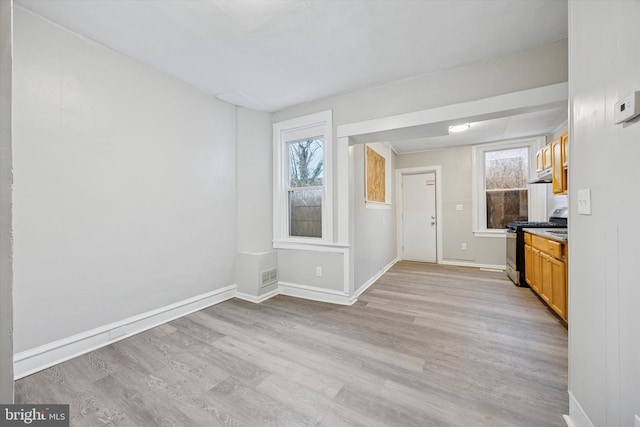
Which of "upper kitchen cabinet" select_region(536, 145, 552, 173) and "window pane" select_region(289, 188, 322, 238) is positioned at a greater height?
"upper kitchen cabinet" select_region(536, 145, 552, 173)

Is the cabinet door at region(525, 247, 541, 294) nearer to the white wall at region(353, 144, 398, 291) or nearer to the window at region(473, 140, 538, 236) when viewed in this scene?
the window at region(473, 140, 538, 236)

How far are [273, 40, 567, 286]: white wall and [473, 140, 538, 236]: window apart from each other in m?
3.03

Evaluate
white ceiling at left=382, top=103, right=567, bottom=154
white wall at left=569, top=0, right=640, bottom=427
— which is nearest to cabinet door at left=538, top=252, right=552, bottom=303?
white ceiling at left=382, top=103, right=567, bottom=154

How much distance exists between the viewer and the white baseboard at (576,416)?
1.19 meters

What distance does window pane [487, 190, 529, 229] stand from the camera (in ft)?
15.4

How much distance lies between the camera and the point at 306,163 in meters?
3.47

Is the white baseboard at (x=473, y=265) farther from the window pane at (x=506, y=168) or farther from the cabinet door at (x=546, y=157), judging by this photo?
the cabinet door at (x=546, y=157)

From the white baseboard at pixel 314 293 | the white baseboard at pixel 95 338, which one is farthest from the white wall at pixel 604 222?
the white baseboard at pixel 95 338

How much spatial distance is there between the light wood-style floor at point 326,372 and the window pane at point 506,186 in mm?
2580

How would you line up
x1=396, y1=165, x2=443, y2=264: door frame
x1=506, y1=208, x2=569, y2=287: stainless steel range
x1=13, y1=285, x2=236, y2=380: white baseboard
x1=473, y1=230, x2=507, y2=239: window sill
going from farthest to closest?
x1=396, y1=165, x2=443, y2=264: door frame, x1=473, y1=230, x2=507, y2=239: window sill, x1=506, y1=208, x2=569, y2=287: stainless steel range, x1=13, y1=285, x2=236, y2=380: white baseboard

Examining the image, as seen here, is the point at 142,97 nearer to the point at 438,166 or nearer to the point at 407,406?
the point at 407,406

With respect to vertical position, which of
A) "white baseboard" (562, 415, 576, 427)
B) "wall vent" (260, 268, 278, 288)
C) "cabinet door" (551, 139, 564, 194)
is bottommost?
"white baseboard" (562, 415, 576, 427)

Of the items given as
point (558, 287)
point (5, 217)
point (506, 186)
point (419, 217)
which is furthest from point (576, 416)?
point (419, 217)

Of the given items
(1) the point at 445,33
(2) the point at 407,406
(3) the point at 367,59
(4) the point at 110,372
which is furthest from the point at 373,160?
(4) the point at 110,372
